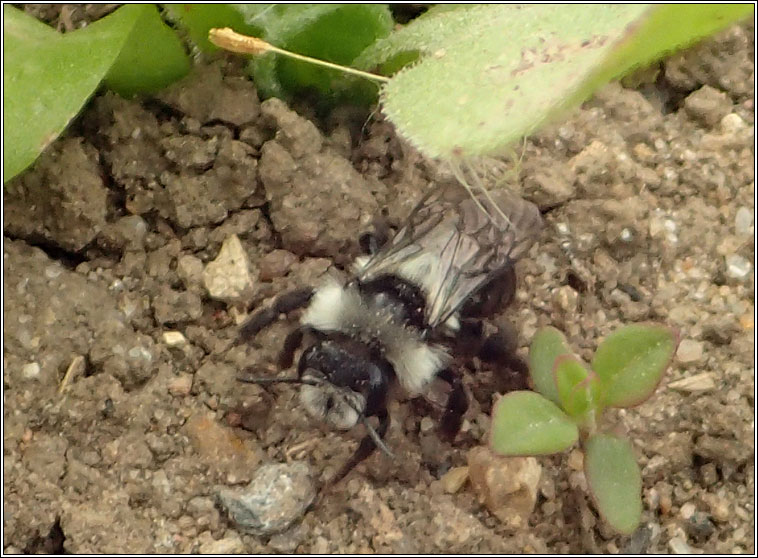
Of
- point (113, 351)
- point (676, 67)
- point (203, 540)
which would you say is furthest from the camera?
point (676, 67)

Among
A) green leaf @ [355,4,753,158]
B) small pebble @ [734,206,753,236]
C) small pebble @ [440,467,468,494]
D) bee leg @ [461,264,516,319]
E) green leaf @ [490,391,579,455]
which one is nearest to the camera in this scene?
green leaf @ [355,4,753,158]

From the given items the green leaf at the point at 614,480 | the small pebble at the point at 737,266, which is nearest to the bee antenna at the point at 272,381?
the green leaf at the point at 614,480

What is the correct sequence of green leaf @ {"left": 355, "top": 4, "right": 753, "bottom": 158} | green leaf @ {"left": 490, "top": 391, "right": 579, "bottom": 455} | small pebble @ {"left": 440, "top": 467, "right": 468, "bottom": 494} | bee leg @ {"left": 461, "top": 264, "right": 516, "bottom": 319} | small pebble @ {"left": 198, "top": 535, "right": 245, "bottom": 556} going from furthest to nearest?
bee leg @ {"left": 461, "top": 264, "right": 516, "bottom": 319}, small pebble @ {"left": 440, "top": 467, "right": 468, "bottom": 494}, small pebble @ {"left": 198, "top": 535, "right": 245, "bottom": 556}, green leaf @ {"left": 490, "top": 391, "right": 579, "bottom": 455}, green leaf @ {"left": 355, "top": 4, "right": 753, "bottom": 158}

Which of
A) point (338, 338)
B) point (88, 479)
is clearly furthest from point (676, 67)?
point (88, 479)

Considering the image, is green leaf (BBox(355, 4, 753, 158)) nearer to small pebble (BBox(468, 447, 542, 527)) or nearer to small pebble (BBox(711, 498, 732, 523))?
small pebble (BBox(468, 447, 542, 527))

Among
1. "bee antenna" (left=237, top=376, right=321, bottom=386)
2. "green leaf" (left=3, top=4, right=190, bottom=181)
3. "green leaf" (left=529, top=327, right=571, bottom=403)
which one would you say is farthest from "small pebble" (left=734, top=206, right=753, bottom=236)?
"green leaf" (left=3, top=4, right=190, bottom=181)

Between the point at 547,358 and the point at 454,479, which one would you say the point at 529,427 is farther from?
the point at 454,479

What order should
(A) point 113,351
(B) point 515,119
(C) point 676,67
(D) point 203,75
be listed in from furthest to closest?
(C) point 676,67 → (D) point 203,75 → (A) point 113,351 → (B) point 515,119

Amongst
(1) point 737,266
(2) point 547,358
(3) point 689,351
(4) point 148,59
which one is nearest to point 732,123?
(1) point 737,266

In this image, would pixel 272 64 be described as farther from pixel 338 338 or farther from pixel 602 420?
pixel 602 420
